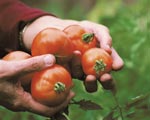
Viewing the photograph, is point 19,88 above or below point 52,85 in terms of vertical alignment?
below

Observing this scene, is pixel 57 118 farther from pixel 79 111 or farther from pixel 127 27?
pixel 127 27

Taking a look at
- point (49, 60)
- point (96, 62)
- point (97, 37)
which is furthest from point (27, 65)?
point (97, 37)

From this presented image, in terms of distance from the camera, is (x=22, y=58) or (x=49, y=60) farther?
(x=22, y=58)

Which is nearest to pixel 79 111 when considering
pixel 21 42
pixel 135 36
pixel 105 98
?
pixel 105 98

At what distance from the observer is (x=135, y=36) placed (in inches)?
147

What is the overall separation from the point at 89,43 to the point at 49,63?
9.4 inches

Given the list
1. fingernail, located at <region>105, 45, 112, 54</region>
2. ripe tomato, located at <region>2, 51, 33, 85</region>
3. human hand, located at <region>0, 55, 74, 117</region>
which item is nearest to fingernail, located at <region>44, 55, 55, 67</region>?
human hand, located at <region>0, 55, 74, 117</region>

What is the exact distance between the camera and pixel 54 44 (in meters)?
2.20

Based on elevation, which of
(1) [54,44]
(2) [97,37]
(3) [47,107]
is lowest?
(3) [47,107]

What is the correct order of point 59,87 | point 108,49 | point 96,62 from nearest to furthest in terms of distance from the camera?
point 59,87 < point 96,62 < point 108,49

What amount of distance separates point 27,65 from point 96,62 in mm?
240

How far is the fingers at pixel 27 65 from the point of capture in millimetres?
2148

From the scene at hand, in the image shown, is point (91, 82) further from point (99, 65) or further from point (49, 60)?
point (49, 60)

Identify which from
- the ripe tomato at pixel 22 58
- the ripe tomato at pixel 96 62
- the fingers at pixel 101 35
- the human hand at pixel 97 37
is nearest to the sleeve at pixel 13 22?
the human hand at pixel 97 37
